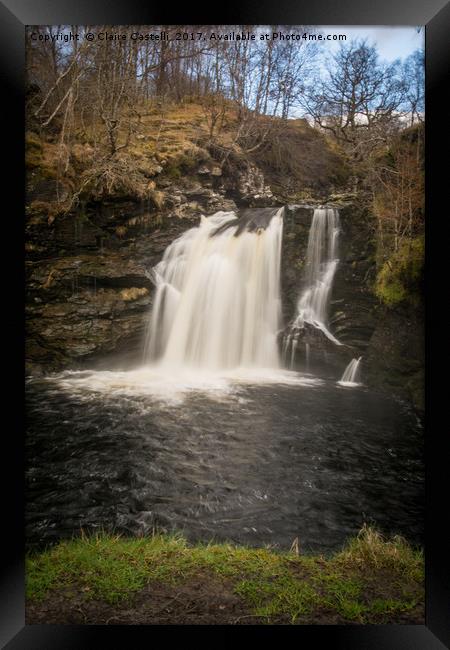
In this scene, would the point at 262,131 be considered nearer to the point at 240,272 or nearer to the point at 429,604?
the point at 240,272

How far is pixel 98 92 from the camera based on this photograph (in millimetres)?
2836

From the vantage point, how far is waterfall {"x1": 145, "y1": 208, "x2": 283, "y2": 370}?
124 inches

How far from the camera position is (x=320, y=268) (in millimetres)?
3062

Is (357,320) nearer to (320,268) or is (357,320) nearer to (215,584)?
(320,268)

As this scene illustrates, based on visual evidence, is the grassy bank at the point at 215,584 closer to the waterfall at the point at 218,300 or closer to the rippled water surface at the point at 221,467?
the rippled water surface at the point at 221,467

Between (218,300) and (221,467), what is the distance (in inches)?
52.8

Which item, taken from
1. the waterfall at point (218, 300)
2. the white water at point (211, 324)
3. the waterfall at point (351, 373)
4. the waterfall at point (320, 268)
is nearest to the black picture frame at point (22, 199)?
the waterfall at point (351, 373)

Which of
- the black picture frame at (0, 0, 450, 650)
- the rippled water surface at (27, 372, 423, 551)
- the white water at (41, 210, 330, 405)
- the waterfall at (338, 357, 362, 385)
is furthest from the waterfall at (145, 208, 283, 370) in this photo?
the black picture frame at (0, 0, 450, 650)

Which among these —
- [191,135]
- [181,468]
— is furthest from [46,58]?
[181,468]

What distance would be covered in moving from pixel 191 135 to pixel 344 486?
2.82 m

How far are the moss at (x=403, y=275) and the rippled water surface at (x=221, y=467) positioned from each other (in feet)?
2.41

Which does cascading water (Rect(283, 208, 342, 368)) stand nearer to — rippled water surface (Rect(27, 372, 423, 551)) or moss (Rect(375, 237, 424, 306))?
moss (Rect(375, 237, 424, 306))

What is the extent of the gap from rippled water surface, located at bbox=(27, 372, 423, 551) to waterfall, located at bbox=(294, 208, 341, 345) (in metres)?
0.63

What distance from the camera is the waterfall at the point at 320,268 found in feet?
9.94
